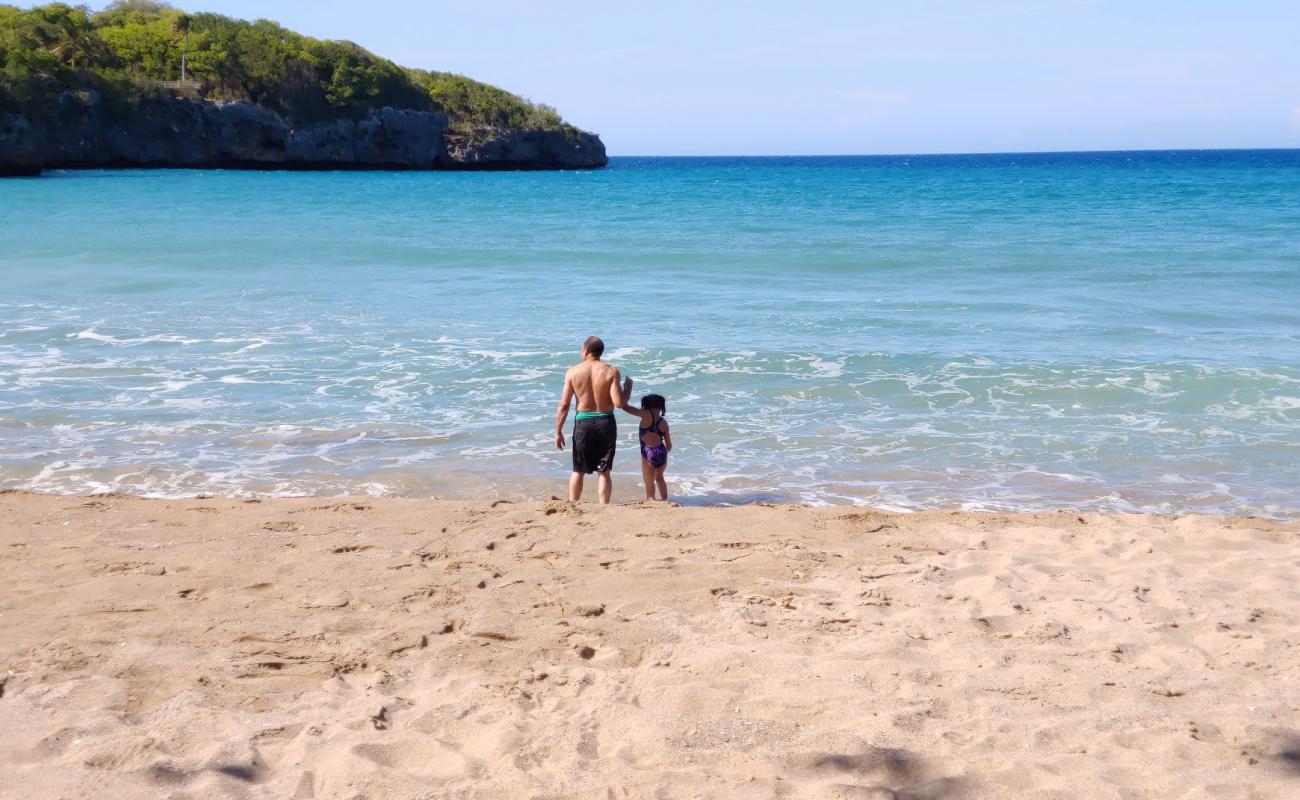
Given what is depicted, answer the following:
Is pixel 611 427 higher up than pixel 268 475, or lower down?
higher up

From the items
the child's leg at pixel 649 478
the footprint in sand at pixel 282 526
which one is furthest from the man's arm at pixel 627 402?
the footprint in sand at pixel 282 526

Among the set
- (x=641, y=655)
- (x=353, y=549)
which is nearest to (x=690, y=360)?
(x=353, y=549)

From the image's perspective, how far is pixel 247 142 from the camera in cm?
7175

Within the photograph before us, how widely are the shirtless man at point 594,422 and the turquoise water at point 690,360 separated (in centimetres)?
53

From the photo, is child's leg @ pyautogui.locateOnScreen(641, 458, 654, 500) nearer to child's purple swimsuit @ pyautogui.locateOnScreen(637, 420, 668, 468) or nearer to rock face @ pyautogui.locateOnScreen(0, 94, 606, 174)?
child's purple swimsuit @ pyautogui.locateOnScreen(637, 420, 668, 468)

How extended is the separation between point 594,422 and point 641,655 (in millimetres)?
3005

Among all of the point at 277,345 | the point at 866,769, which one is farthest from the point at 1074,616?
the point at 277,345

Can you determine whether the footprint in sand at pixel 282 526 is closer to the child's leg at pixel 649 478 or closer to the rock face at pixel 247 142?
the child's leg at pixel 649 478

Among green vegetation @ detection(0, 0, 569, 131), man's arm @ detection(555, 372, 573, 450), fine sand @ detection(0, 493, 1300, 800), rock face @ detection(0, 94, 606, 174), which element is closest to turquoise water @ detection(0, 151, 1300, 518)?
man's arm @ detection(555, 372, 573, 450)

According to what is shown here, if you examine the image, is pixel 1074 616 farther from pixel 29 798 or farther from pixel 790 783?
pixel 29 798

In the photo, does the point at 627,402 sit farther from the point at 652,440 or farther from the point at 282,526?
the point at 282,526

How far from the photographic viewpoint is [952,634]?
16.3 ft

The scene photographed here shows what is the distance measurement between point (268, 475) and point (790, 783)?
558 centimetres

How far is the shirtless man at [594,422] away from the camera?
24.9 ft
